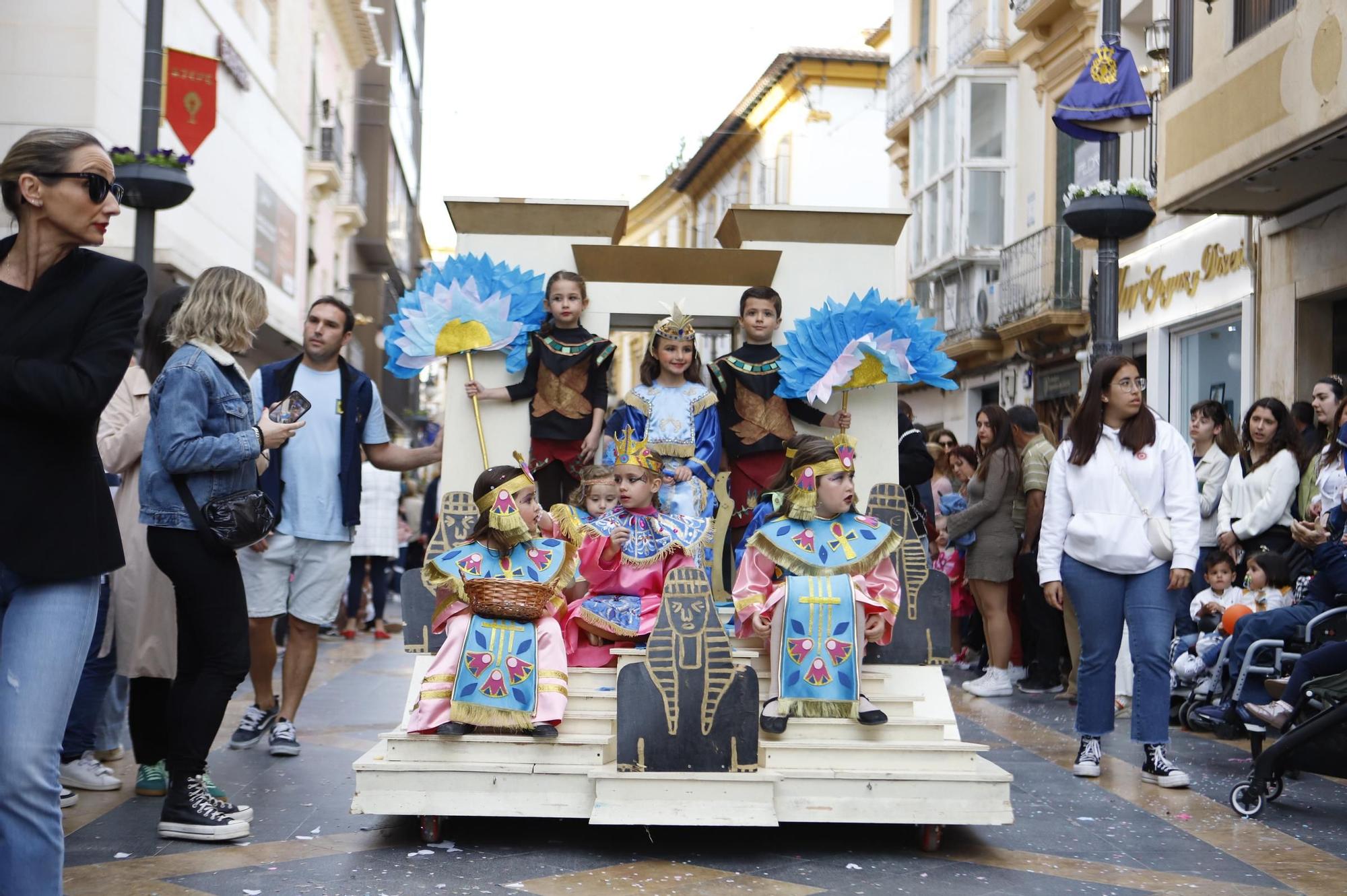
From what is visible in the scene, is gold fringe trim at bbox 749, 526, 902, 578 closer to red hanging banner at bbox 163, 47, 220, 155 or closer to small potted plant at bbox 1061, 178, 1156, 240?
small potted plant at bbox 1061, 178, 1156, 240

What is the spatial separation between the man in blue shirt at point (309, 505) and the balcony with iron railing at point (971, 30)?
58.1 ft

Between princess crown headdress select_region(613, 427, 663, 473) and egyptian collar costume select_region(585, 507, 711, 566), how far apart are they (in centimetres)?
31

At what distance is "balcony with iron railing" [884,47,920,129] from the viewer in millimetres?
27234

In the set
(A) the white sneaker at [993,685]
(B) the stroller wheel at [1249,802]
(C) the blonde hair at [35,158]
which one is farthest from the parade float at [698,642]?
(A) the white sneaker at [993,685]

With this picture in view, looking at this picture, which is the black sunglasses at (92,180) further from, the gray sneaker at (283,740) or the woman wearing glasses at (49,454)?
Answer: the gray sneaker at (283,740)

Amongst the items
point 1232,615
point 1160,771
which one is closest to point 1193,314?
point 1232,615

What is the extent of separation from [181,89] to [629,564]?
30.1 feet

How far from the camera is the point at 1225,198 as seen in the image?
13.3 m

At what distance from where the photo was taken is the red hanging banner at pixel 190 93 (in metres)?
13.6

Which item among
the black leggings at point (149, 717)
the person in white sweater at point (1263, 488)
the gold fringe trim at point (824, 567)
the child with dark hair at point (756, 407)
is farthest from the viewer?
the person in white sweater at point (1263, 488)

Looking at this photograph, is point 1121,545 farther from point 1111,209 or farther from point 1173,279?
point 1173,279

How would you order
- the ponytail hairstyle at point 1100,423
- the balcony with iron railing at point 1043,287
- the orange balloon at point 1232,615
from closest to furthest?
the ponytail hairstyle at point 1100,423 → the orange balloon at point 1232,615 → the balcony with iron railing at point 1043,287

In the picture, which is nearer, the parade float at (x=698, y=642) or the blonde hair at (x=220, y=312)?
the parade float at (x=698, y=642)

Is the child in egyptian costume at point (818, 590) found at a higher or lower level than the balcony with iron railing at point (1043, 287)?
lower
